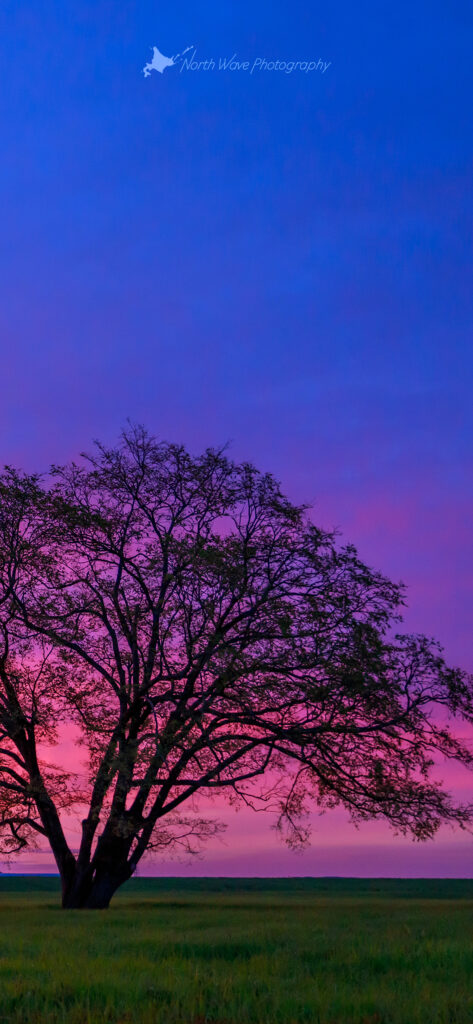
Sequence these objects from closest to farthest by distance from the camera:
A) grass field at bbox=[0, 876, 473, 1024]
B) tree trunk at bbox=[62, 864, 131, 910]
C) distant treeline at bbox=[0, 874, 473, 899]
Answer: grass field at bbox=[0, 876, 473, 1024] → tree trunk at bbox=[62, 864, 131, 910] → distant treeline at bbox=[0, 874, 473, 899]

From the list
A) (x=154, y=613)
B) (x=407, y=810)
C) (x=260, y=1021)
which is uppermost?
(x=154, y=613)

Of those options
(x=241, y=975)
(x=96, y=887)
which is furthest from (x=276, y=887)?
(x=241, y=975)

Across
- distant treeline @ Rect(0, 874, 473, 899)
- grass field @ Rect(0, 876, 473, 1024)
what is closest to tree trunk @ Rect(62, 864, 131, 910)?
grass field @ Rect(0, 876, 473, 1024)

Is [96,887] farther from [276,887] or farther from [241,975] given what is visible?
[276,887]

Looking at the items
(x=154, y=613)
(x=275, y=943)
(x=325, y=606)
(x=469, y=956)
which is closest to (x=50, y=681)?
(x=154, y=613)

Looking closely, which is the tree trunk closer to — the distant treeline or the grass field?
the grass field

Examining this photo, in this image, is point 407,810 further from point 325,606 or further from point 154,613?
point 154,613

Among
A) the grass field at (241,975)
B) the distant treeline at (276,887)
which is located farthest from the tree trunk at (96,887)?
the distant treeline at (276,887)

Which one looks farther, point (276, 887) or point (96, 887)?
point (276, 887)

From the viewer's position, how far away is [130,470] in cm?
3703

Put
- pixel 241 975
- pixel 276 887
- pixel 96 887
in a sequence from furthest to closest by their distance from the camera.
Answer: pixel 276 887 < pixel 96 887 < pixel 241 975

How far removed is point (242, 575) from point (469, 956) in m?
20.3

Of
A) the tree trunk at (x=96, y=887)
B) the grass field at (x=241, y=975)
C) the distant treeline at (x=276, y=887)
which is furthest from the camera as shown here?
the distant treeline at (x=276, y=887)

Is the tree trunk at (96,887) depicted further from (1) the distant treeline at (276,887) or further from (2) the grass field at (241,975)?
(1) the distant treeline at (276,887)
